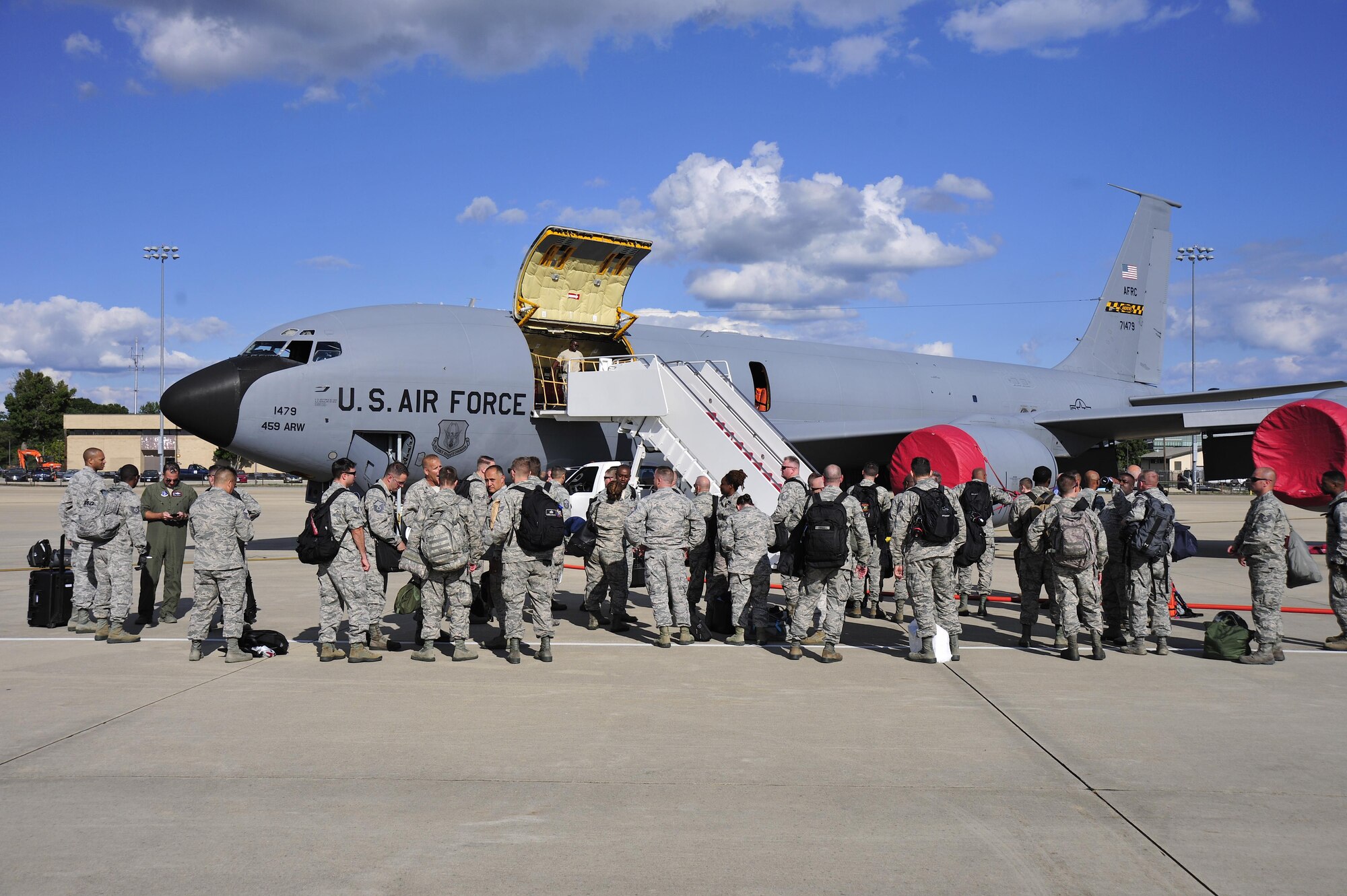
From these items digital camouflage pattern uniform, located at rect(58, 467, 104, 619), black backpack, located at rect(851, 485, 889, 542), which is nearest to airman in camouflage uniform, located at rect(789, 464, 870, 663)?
black backpack, located at rect(851, 485, 889, 542)

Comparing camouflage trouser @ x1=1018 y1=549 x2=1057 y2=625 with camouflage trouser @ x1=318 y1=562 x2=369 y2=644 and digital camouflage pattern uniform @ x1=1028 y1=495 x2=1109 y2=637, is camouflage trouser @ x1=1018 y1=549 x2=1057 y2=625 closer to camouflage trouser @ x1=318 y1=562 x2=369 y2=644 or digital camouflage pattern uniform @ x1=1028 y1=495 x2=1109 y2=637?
digital camouflage pattern uniform @ x1=1028 y1=495 x2=1109 y2=637

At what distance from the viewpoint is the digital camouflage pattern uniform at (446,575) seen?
8.70m

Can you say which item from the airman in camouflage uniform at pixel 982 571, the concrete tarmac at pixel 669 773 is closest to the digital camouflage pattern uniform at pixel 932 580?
the concrete tarmac at pixel 669 773

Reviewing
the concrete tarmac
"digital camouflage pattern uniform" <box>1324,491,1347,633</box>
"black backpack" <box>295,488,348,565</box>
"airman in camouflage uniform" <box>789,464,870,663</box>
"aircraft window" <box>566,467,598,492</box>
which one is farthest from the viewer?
"aircraft window" <box>566,467,598,492</box>

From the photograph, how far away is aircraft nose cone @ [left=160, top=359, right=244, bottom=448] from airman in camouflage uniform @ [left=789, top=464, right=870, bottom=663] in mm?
9828

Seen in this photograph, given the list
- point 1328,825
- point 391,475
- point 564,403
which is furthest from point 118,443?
point 1328,825

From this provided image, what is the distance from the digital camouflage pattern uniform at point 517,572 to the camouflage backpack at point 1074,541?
4610 mm

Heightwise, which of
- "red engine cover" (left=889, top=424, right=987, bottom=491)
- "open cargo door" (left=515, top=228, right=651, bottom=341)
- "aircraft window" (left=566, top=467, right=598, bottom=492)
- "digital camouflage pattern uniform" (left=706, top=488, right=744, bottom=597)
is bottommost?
"digital camouflage pattern uniform" (left=706, top=488, right=744, bottom=597)

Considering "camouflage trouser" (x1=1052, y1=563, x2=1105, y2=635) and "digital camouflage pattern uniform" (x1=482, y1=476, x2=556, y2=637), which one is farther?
"camouflage trouser" (x1=1052, y1=563, x2=1105, y2=635)

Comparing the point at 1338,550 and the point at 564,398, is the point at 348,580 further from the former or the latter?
the point at 564,398

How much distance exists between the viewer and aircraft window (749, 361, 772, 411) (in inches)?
799

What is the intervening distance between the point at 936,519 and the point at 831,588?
113 cm

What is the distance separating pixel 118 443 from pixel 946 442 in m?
105

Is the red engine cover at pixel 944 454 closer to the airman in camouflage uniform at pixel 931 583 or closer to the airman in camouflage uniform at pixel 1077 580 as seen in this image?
the airman in camouflage uniform at pixel 1077 580
